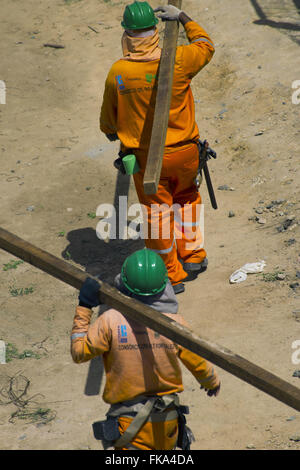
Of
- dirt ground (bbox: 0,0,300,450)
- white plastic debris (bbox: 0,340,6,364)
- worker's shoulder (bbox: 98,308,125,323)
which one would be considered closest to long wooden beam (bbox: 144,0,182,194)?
worker's shoulder (bbox: 98,308,125,323)

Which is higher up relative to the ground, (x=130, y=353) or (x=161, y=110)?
(x=161, y=110)

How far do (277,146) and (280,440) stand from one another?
4160 millimetres

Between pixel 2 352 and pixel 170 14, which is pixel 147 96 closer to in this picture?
pixel 170 14

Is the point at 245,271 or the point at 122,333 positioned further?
the point at 245,271

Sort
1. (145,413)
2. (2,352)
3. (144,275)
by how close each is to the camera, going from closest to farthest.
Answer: (144,275)
(145,413)
(2,352)

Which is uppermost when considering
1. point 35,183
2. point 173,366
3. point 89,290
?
point 89,290

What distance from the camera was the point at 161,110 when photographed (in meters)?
4.72

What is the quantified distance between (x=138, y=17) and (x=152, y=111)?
2.40 feet

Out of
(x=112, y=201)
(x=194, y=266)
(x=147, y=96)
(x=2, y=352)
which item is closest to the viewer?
(x=147, y=96)

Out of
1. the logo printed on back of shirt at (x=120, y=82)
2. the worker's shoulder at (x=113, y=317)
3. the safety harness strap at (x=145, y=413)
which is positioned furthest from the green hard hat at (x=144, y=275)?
the logo printed on back of shirt at (x=120, y=82)

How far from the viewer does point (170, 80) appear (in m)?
4.96

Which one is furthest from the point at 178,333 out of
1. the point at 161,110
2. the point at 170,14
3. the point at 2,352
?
the point at 170,14
